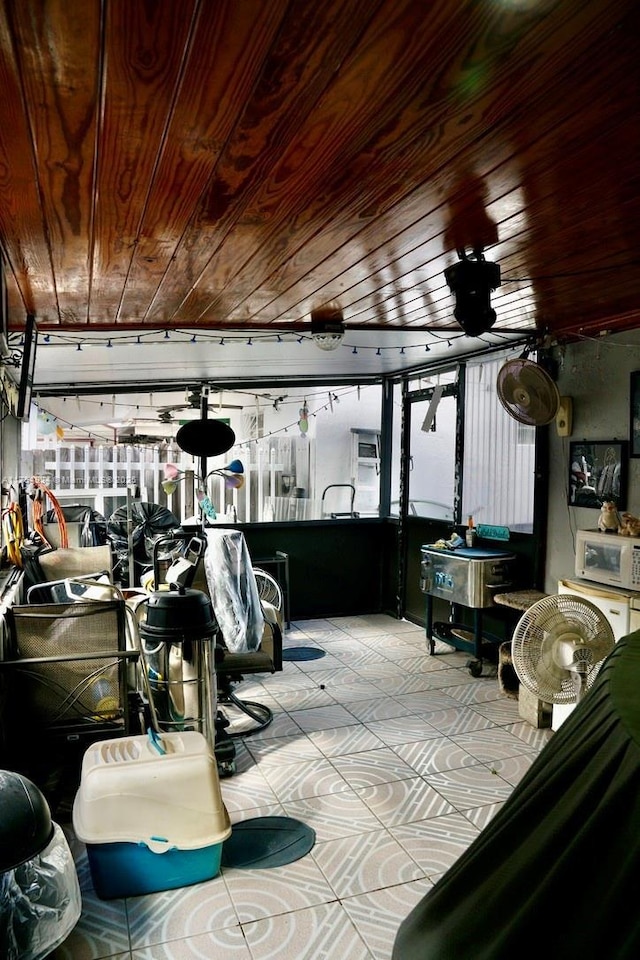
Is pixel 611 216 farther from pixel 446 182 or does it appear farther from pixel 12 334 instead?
pixel 12 334

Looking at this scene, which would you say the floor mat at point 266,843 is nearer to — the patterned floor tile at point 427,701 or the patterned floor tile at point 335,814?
the patterned floor tile at point 335,814

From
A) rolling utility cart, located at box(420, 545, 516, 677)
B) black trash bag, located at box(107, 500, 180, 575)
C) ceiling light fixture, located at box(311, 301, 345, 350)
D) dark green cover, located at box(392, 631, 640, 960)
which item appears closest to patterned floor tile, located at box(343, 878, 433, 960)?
dark green cover, located at box(392, 631, 640, 960)

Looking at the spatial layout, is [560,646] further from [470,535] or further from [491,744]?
[470,535]

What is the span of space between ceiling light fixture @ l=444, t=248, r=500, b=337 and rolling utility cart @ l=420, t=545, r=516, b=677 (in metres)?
2.66

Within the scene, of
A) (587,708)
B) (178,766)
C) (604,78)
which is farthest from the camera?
(178,766)

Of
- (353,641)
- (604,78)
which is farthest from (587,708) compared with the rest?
(353,641)

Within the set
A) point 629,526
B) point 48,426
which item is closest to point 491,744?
point 629,526

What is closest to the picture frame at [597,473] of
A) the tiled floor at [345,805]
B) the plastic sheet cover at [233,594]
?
the tiled floor at [345,805]

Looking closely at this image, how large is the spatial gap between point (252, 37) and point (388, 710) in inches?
162

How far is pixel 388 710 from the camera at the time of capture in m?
4.52

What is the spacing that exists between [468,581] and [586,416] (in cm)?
154

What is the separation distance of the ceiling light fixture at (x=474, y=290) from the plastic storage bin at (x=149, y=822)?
7.24ft

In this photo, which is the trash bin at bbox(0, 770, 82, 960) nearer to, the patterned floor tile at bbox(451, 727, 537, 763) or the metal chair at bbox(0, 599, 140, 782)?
the metal chair at bbox(0, 599, 140, 782)

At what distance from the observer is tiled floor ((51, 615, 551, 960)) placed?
236 centimetres
